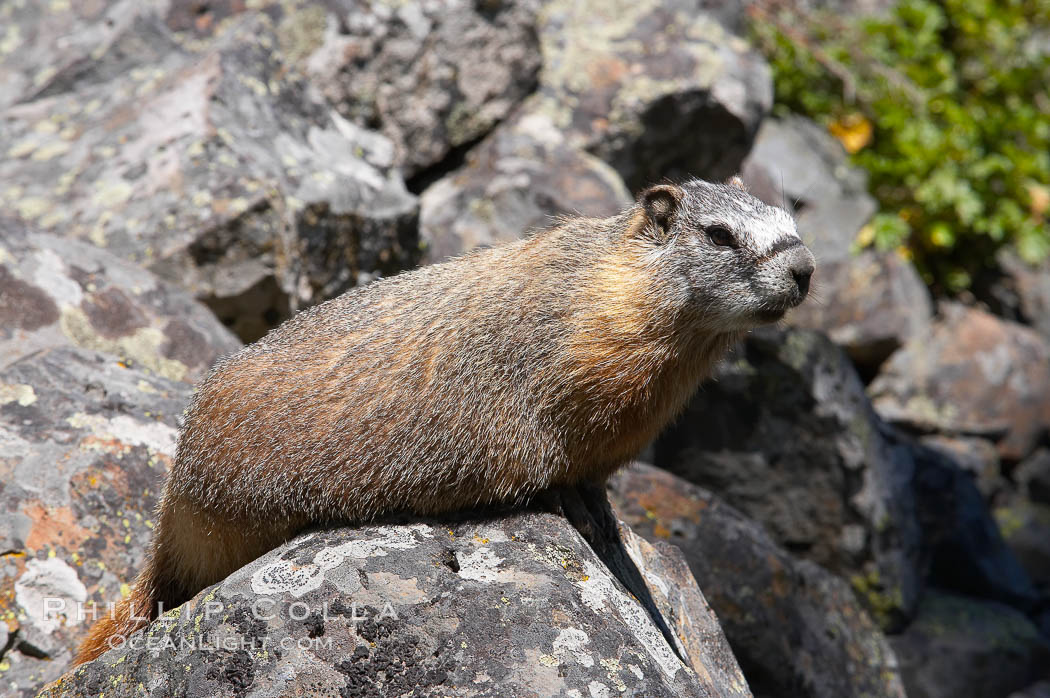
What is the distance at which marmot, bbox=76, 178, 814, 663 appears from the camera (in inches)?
212

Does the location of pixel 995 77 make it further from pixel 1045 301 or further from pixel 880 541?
pixel 880 541

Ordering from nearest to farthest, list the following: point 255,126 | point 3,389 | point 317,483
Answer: point 317,483, point 3,389, point 255,126

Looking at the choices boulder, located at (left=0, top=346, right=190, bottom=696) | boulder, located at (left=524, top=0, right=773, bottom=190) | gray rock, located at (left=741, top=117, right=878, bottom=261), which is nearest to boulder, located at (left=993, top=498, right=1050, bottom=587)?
gray rock, located at (left=741, top=117, right=878, bottom=261)

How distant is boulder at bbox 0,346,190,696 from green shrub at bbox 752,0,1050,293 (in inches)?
466

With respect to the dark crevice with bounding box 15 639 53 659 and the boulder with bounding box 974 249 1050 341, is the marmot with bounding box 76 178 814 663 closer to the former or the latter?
the dark crevice with bounding box 15 639 53 659

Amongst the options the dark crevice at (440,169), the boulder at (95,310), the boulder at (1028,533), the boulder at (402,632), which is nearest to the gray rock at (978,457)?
the boulder at (1028,533)

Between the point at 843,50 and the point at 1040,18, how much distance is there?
428 cm

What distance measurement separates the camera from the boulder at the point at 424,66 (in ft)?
36.0

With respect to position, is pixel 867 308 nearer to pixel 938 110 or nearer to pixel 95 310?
pixel 938 110

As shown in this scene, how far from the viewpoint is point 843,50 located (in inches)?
671

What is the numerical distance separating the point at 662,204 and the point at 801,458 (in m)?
5.08

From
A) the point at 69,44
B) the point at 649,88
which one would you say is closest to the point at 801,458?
the point at 649,88

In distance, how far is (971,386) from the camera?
1495 cm

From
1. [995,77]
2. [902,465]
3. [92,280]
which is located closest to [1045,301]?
[995,77]
